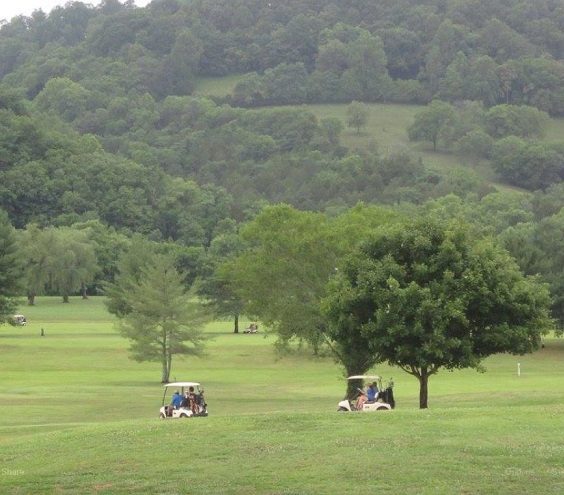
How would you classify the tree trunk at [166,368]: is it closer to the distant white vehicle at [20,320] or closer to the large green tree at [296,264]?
the large green tree at [296,264]

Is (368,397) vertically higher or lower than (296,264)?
lower

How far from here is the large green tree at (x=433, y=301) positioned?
41.0 m

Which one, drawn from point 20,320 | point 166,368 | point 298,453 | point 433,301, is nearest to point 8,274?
point 20,320

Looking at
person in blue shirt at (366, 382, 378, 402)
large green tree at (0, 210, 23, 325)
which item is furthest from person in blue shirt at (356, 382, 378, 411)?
large green tree at (0, 210, 23, 325)

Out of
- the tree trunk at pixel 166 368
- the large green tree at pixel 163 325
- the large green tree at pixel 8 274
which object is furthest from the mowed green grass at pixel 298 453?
the large green tree at pixel 8 274

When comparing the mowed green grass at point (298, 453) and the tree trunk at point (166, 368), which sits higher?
the tree trunk at point (166, 368)

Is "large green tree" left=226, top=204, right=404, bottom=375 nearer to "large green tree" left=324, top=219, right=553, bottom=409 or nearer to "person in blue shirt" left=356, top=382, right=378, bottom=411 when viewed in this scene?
"large green tree" left=324, top=219, right=553, bottom=409

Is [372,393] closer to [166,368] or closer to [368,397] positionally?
[368,397]

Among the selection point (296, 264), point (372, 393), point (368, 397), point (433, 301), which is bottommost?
point (368, 397)

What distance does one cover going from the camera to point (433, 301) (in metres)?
41.0

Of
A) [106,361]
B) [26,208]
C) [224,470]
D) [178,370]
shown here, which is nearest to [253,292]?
[178,370]

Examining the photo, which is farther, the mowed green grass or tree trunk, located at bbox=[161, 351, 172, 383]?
tree trunk, located at bbox=[161, 351, 172, 383]

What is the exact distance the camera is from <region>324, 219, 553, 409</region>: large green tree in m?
41.0

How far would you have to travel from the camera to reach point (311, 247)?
6069 centimetres
